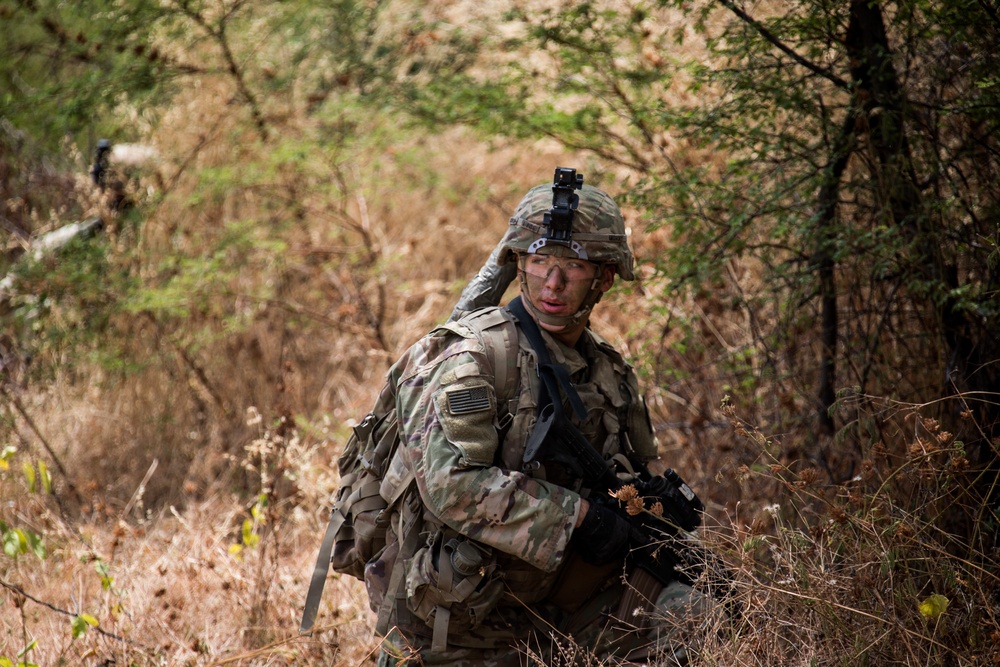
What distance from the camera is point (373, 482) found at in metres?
3.20

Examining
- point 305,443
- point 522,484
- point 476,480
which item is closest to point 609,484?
point 522,484

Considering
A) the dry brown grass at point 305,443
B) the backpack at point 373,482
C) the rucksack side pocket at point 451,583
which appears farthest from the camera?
the backpack at point 373,482

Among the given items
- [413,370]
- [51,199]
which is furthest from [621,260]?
[51,199]

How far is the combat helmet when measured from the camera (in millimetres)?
3074

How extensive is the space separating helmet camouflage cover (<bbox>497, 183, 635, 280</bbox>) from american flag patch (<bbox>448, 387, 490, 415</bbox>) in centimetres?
54

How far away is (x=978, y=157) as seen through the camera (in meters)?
3.68

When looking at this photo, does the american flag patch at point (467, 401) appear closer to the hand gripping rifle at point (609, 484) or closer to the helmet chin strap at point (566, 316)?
the hand gripping rifle at point (609, 484)

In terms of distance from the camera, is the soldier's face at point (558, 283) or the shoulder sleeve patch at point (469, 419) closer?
the shoulder sleeve patch at point (469, 419)

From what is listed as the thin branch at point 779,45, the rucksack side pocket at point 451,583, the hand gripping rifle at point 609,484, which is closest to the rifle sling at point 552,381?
the hand gripping rifle at point 609,484

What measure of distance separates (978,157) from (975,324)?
25.3 inches

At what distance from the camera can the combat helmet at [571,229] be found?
3.07 m

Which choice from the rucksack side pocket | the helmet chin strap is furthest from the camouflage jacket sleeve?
the helmet chin strap

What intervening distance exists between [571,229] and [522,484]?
84 cm

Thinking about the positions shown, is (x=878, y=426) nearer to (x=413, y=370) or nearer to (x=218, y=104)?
(x=413, y=370)
